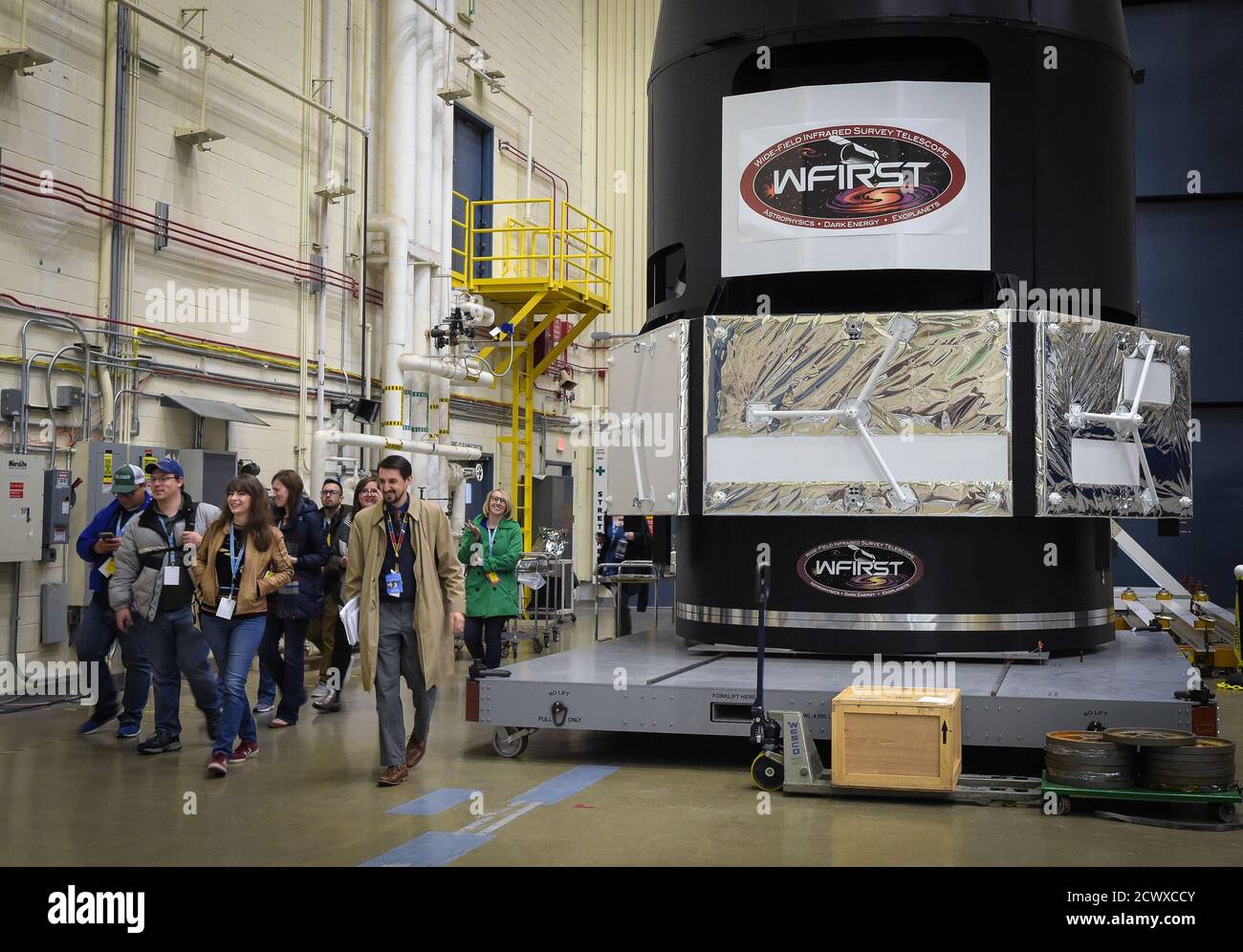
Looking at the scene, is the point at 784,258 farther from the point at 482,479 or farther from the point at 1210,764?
the point at 482,479

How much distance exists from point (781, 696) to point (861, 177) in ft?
12.7

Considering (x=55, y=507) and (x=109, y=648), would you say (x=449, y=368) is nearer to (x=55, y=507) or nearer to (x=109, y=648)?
(x=55, y=507)

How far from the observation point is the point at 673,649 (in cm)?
1002

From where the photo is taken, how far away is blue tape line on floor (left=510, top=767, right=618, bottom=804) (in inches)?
278

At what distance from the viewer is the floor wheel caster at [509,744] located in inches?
327

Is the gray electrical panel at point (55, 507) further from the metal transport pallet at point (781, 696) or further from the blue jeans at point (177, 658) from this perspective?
the metal transport pallet at point (781, 696)

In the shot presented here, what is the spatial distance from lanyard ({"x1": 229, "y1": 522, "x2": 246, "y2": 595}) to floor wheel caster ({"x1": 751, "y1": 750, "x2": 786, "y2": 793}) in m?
3.29

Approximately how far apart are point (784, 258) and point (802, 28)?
1732 millimetres

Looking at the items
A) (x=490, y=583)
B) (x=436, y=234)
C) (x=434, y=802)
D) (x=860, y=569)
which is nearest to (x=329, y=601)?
(x=490, y=583)

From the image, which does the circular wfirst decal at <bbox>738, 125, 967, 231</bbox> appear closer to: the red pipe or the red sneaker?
the red sneaker

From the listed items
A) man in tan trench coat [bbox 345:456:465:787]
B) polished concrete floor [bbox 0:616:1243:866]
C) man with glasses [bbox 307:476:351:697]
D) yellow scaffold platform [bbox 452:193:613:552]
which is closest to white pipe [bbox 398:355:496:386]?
yellow scaffold platform [bbox 452:193:613:552]

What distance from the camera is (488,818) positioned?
258 inches

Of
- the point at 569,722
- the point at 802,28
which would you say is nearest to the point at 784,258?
the point at 802,28
